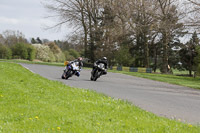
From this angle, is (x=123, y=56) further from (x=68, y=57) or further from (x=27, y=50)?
(x=68, y=57)

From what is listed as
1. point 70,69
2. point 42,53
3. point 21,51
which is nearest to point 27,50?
point 21,51

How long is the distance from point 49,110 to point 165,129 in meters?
2.66

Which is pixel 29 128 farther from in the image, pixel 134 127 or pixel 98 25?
pixel 98 25

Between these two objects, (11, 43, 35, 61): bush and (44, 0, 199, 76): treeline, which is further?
(11, 43, 35, 61): bush

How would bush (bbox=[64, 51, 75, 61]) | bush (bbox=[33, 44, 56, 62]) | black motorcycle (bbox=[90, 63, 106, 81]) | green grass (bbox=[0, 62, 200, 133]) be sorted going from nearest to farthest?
green grass (bbox=[0, 62, 200, 133])
black motorcycle (bbox=[90, 63, 106, 81])
bush (bbox=[33, 44, 56, 62])
bush (bbox=[64, 51, 75, 61])

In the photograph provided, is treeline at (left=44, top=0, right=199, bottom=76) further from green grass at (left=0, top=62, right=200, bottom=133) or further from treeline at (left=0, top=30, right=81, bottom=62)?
green grass at (left=0, top=62, right=200, bottom=133)

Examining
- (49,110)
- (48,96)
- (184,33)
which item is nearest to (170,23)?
(184,33)

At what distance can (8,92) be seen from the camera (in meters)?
8.62

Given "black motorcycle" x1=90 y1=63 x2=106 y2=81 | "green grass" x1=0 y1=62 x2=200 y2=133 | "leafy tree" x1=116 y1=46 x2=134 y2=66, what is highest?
"leafy tree" x1=116 y1=46 x2=134 y2=66

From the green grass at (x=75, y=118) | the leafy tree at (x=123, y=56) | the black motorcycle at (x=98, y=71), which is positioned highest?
the leafy tree at (x=123, y=56)

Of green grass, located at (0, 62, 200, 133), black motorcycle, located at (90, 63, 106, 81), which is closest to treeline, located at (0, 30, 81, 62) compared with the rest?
black motorcycle, located at (90, 63, 106, 81)

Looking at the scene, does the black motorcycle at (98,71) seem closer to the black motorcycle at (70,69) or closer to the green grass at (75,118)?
the black motorcycle at (70,69)

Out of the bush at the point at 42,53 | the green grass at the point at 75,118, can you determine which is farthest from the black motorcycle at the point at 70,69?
the bush at the point at 42,53

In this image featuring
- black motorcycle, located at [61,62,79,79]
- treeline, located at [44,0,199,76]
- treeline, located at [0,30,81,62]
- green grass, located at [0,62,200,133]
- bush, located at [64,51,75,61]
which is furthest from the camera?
bush, located at [64,51,75,61]
